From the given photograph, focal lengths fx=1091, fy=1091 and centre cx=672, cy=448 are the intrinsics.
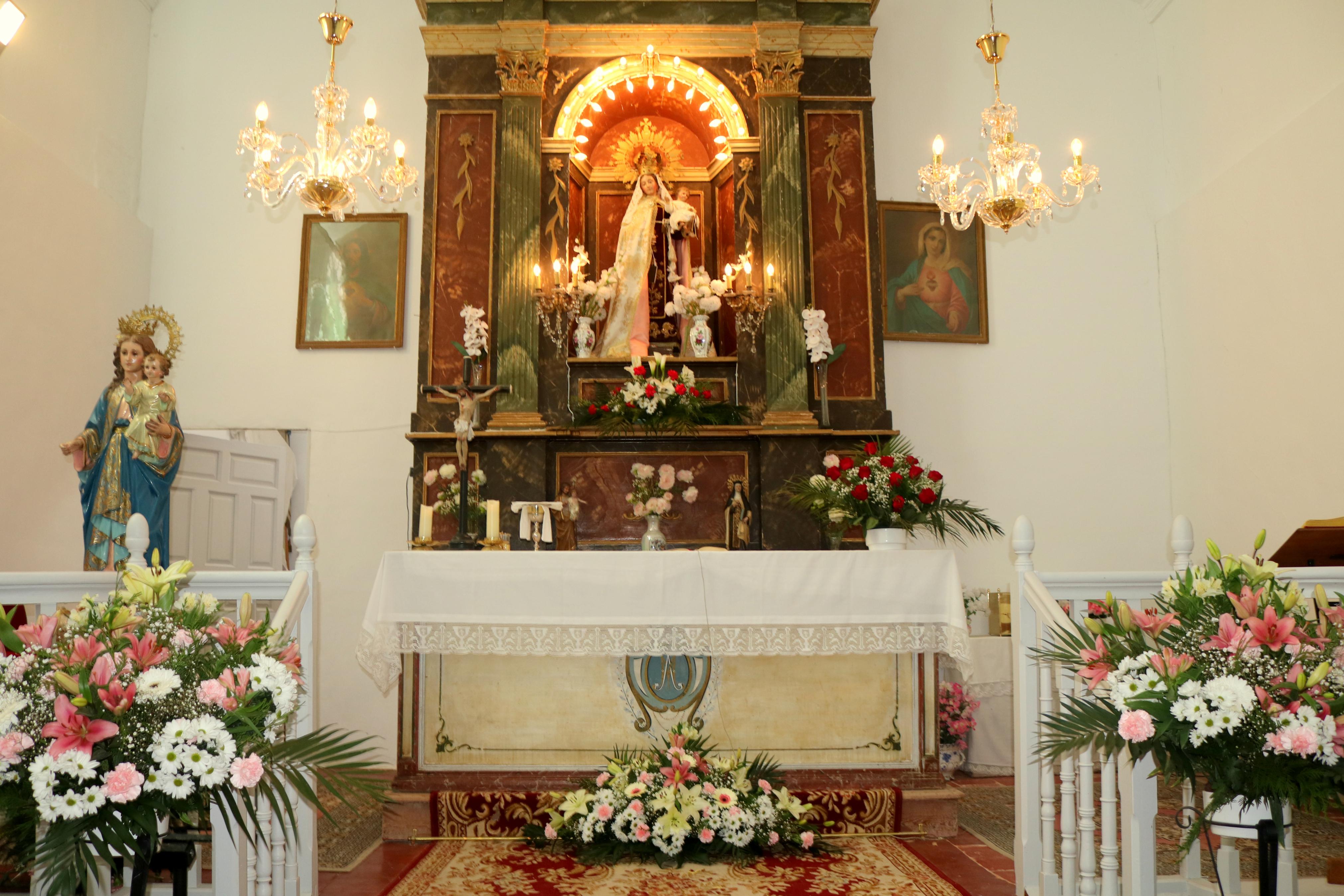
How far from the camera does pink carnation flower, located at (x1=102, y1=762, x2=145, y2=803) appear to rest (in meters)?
2.57

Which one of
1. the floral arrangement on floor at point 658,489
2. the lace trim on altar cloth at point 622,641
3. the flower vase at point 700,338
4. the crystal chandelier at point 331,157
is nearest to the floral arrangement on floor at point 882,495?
the lace trim on altar cloth at point 622,641

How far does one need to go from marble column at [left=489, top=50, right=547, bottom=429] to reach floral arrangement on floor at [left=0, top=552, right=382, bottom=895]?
502cm

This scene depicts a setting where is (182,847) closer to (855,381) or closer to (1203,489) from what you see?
(855,381)

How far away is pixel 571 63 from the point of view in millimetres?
8484

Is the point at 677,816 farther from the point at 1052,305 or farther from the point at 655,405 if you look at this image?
the point at 1052,305

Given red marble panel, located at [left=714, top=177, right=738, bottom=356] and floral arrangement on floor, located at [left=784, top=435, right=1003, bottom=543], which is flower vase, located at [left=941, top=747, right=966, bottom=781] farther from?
red marble panel, located at [left=714, top=177, right=738, bottom=356]

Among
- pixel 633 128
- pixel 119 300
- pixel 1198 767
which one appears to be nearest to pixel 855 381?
pixel 633 128

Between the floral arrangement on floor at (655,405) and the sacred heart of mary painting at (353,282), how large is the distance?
226 cm

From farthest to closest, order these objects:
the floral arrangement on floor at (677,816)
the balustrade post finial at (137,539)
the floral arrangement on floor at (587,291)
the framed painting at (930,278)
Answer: the framed painting at (930,278) → the floral arrangement on floor at (587,291) → the floral arrangement on floor at (677,816) → the balustrade post finial at (137,539)

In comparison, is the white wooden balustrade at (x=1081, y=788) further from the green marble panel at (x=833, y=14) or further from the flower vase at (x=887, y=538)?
the green marble panel at (x=833, y=14)

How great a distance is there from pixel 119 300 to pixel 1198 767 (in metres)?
8.48

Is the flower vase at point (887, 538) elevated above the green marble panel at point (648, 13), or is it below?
below

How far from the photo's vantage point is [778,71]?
8375 mm

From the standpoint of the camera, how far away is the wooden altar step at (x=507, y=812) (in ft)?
17.9
